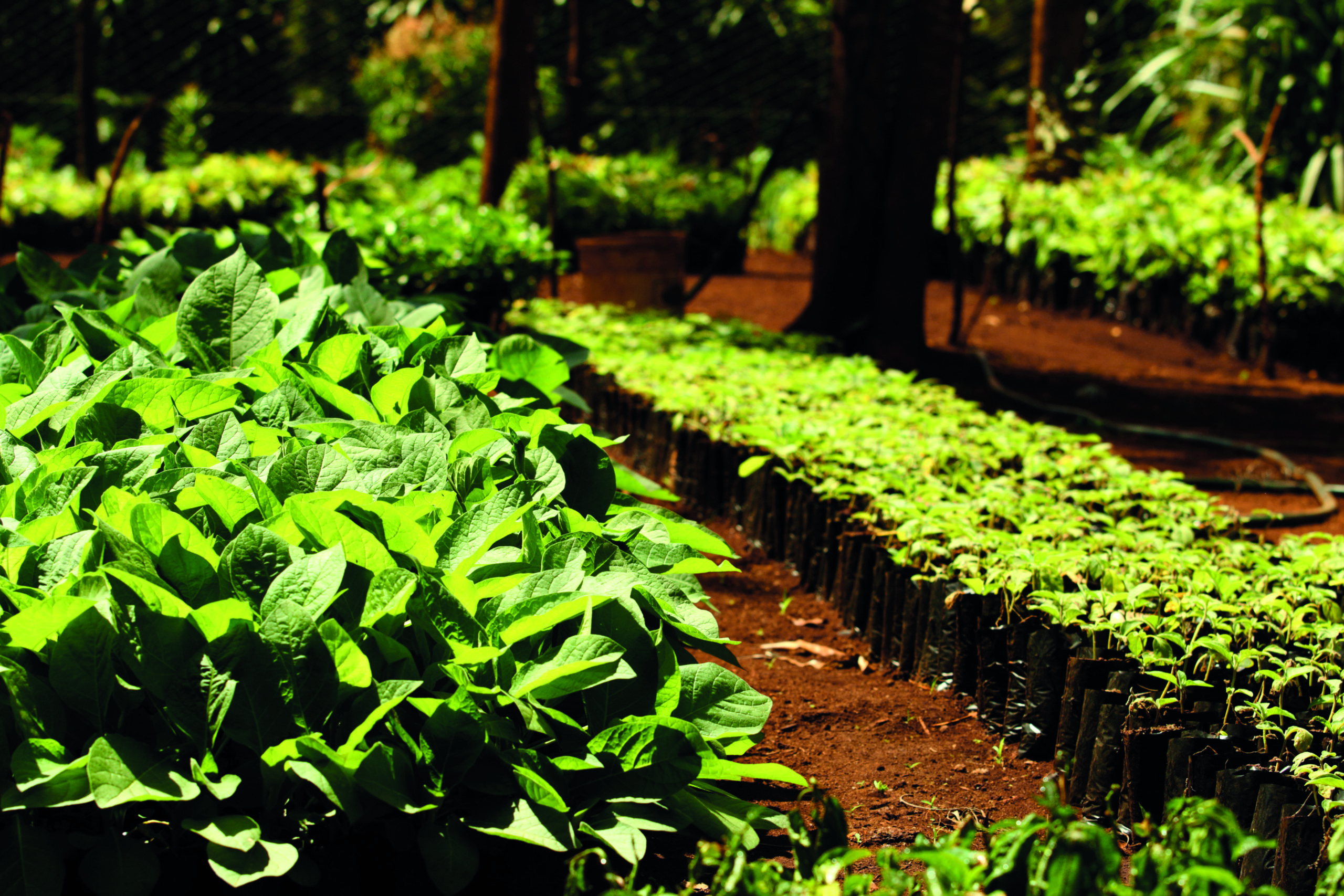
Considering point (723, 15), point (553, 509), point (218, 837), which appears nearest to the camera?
point (218, 837)

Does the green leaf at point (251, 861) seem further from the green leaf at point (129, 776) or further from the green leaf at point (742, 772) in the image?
the green leaf at point (742, 772)

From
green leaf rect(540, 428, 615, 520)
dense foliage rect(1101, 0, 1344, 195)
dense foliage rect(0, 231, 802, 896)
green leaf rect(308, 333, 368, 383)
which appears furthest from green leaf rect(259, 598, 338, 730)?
dense foliage rect(1101, 0, 1344, 195)

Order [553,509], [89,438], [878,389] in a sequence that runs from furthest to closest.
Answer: [878,389] < [89,438] < [553,509]

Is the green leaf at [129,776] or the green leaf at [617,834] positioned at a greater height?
the green leaf at [129,776]

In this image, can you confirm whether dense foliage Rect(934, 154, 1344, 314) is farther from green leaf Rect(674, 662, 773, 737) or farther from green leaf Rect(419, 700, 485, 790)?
green leaf Rect(419, 700, 485, 790)

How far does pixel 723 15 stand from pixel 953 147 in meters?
12.7

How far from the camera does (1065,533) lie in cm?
284

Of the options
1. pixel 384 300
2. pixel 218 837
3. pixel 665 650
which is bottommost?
pixel 218 837

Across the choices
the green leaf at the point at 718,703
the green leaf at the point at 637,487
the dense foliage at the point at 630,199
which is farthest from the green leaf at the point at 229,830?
the dense foliage at the point at 630,199

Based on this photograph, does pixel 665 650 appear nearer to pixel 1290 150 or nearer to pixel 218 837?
pixel 218 837

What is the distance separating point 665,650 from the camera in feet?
5.36

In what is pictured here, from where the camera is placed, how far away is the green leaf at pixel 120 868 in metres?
1.30

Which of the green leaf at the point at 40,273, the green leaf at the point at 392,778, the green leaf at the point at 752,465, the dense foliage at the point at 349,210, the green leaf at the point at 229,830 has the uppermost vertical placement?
the dense foliage at the point at 349,210

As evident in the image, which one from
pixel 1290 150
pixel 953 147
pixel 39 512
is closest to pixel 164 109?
pixel 953 147
